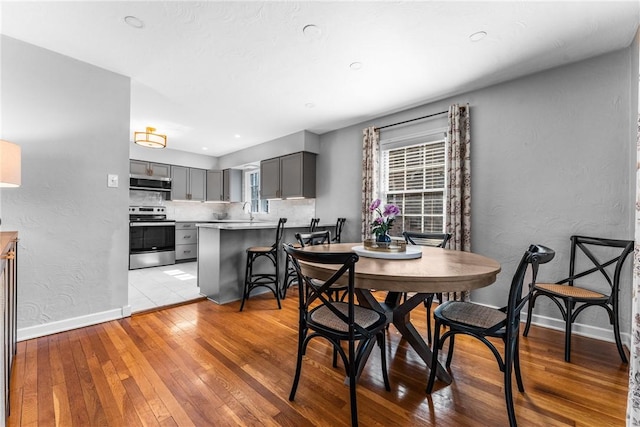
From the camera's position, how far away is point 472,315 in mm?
1576

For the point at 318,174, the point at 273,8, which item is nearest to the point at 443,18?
the point at 273,8

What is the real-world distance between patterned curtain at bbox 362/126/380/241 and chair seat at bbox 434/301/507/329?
2.29 metres

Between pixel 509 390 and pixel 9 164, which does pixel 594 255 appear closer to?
pixel 509 390

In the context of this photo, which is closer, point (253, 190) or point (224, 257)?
point (224, 257)

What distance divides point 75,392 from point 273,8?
2.77 metres

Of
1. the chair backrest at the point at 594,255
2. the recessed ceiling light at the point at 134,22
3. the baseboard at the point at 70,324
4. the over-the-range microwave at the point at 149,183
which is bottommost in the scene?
the baseboard at the point at 70,324

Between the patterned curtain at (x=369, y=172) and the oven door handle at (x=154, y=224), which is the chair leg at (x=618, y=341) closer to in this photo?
the patterned curtain at (x=369, y=172)

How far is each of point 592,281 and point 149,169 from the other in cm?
697

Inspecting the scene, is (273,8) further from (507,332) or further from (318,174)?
(318,174)

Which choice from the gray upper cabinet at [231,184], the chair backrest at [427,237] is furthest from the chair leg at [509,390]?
the gray upper cabinet at [231,184]

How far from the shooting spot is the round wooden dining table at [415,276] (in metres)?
1.34

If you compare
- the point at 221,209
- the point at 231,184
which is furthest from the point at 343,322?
the point at 221,209

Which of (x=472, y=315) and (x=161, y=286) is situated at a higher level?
(x=472, y=315)

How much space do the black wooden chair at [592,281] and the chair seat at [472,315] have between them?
911 mm
